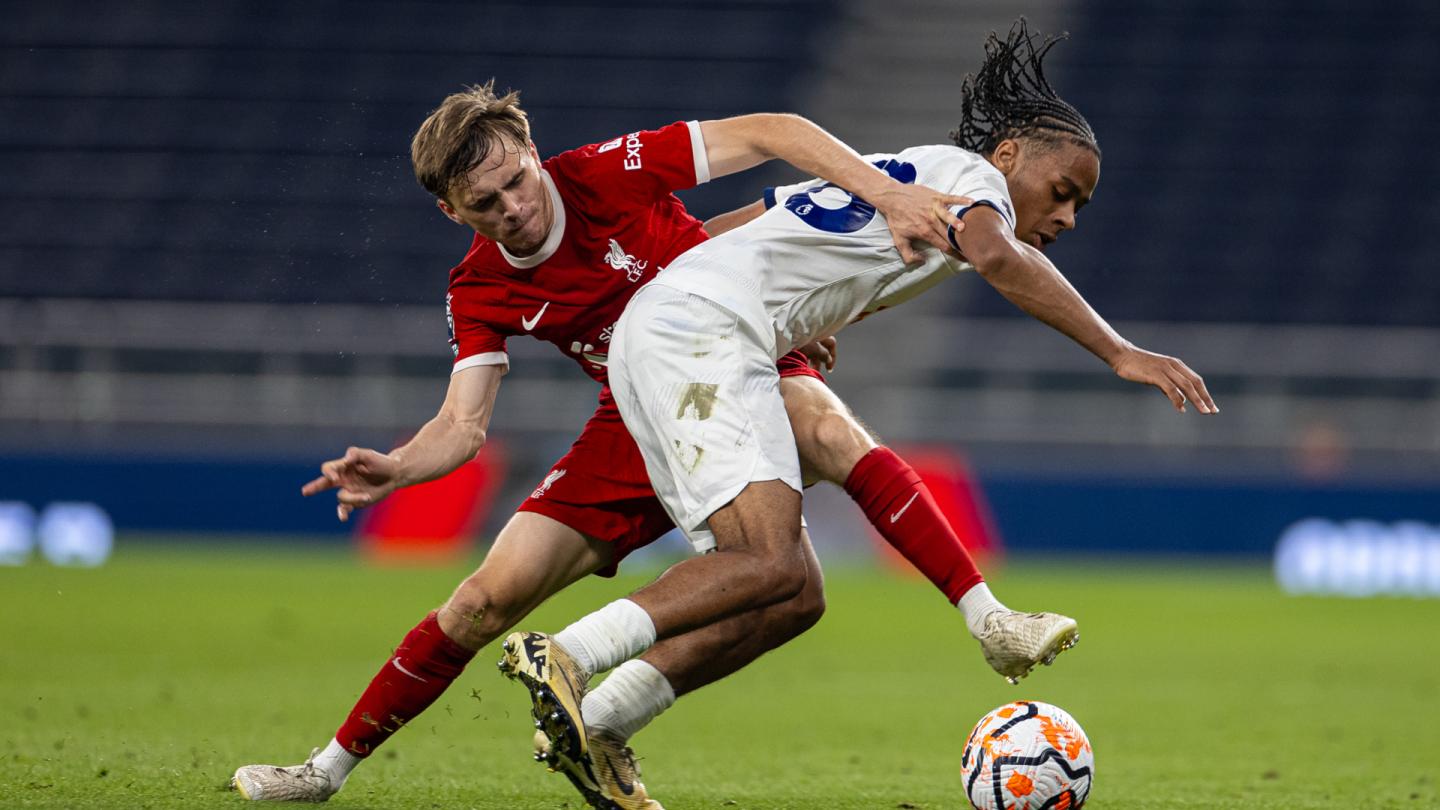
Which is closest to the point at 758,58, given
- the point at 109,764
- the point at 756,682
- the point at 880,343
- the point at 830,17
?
the point at 830,17

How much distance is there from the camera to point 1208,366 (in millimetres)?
16516

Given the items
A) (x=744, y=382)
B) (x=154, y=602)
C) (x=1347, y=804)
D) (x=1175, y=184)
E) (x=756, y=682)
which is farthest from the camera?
(x=1175, y=184)

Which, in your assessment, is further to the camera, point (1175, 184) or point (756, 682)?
point (1175, 184)

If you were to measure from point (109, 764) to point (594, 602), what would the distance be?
7.46 m

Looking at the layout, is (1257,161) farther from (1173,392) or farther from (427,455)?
(427,455)

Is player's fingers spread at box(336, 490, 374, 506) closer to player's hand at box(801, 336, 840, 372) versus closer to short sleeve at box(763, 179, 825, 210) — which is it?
short sleeve at box(763, 179, 825, 210)

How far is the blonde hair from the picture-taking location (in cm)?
443

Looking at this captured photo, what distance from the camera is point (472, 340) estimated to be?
4.88 m

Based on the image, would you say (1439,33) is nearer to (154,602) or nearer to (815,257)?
(154,602)

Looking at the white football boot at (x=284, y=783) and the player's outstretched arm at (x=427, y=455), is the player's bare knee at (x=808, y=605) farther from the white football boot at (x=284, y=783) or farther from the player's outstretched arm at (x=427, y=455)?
the white football boot at (x=284, y=783)

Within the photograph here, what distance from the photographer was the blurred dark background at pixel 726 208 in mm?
16047

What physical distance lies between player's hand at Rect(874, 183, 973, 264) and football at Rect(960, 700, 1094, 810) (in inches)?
48.4

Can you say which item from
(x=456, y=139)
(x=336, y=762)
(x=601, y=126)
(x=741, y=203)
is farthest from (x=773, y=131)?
(x=601, y=126)

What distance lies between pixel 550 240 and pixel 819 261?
0.77 m
